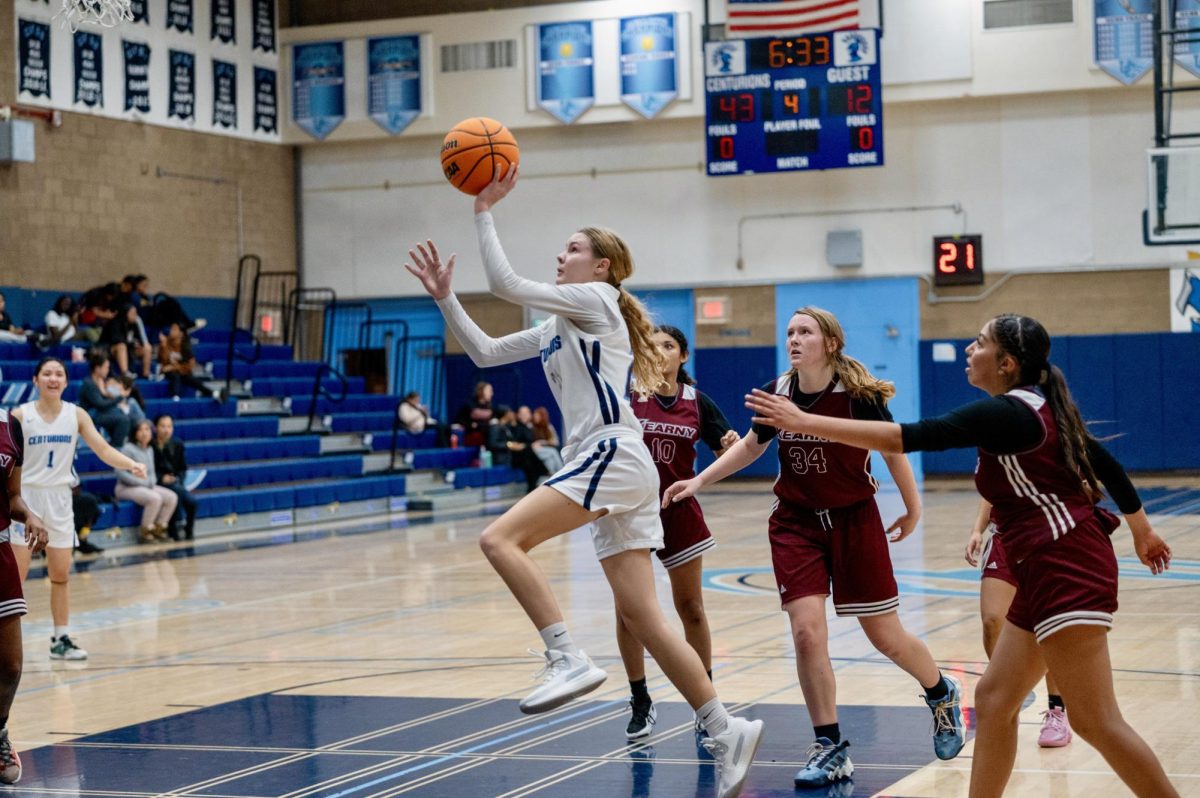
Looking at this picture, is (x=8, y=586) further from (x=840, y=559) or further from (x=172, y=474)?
(x=172, y=474)

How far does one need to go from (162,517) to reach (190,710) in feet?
30.1

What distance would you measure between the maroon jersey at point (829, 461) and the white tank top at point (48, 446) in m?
4.99

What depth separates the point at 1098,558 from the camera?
429 cm

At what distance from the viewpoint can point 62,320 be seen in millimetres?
18922

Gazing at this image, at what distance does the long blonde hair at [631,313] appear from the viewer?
5.39 meters

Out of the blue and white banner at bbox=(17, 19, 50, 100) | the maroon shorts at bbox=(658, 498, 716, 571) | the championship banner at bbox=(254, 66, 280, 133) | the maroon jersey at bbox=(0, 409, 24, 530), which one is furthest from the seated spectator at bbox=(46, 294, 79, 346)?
the maroon shorts at bbox=(658, 498, 716, 571)

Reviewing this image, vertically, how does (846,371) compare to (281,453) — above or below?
above

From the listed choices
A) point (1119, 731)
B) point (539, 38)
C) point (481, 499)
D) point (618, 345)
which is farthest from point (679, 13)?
point (1119, 731)

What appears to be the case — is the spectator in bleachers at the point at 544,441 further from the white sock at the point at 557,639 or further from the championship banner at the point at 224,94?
the white sock at the point at 557,639

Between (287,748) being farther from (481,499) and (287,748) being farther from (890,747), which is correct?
(481,499)

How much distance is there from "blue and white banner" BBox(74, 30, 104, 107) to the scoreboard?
26.1 feet

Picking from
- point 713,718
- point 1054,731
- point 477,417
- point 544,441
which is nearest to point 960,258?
point 544,441

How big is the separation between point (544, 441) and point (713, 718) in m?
17.3

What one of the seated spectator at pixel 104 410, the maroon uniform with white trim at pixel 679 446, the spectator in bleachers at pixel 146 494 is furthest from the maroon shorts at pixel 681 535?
the spectator in bleachers at pixel 146 494
